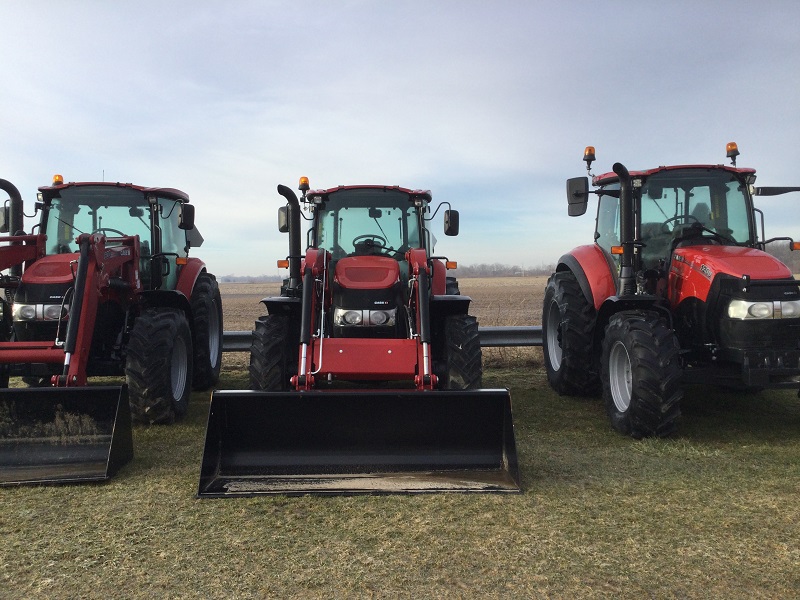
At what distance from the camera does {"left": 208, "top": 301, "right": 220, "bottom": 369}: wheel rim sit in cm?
830

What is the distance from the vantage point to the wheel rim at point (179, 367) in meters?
6.67

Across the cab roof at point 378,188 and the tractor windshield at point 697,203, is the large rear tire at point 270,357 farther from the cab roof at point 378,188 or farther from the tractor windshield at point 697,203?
the tractor windshield at point 697,203

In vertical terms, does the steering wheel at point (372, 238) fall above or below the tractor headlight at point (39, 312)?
above

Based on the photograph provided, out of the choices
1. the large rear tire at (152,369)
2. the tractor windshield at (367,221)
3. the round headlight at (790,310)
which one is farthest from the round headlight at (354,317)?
the round headlight at (790,310)

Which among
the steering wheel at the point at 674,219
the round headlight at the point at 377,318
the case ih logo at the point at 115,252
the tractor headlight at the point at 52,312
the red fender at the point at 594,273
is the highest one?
the steering wheel at the point at 674,219

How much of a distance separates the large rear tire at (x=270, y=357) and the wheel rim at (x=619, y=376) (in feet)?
9.01

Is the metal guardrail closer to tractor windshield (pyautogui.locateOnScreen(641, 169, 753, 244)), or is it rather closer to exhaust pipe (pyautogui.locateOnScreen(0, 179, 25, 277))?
exhaust pipe (pyautogui.locateOnScreen(0, 179, 25, 277))

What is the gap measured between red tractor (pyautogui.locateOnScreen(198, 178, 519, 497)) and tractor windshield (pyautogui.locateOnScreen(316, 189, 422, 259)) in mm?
11

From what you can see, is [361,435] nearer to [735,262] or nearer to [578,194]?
[578,194]

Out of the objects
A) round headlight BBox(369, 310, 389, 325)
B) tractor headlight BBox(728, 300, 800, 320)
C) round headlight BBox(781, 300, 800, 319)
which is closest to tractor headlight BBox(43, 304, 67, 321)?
round headlight BBox(369, 310, 389, 325)

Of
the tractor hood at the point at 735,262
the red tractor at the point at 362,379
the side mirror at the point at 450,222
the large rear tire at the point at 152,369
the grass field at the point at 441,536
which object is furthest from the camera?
the side mirror at the point at 450,222

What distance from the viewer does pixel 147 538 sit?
144 inches

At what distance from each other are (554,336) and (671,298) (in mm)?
2101

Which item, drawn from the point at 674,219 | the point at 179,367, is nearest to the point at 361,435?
the point at 179,367
